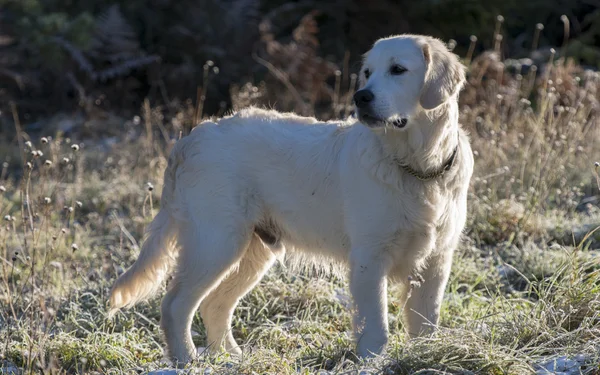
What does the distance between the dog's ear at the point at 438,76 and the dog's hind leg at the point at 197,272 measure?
44.9 inches

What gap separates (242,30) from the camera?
10.3m

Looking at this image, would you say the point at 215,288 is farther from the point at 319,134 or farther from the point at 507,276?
the point at 507,276

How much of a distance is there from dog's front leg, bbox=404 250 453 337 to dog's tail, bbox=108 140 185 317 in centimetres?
Answer: 127

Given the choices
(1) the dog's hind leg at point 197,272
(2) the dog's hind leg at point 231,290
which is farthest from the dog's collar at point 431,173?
(2) the dog's hind leg at point 231,290

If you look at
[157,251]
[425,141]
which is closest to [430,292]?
[425,141]

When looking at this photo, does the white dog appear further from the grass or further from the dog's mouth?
the grass

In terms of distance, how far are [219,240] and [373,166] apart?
0.86 m

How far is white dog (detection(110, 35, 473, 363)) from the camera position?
3594 mm

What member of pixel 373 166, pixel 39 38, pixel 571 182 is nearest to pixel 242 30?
pixel 39 38

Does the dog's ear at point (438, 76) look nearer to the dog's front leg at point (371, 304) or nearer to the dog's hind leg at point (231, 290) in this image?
the dog's front leg at point (371, 304)

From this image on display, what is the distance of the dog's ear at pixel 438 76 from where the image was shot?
139 inches

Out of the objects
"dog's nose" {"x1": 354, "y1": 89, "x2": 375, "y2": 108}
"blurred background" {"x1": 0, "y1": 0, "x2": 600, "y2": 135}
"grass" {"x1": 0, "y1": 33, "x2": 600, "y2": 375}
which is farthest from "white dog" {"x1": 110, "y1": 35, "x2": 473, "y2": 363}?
Answer: "blurred background" {"x1": 0, "y1": 0, "x2": 600, "y2": 135}

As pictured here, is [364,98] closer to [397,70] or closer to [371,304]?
[397,70]

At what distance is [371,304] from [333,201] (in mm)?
540
